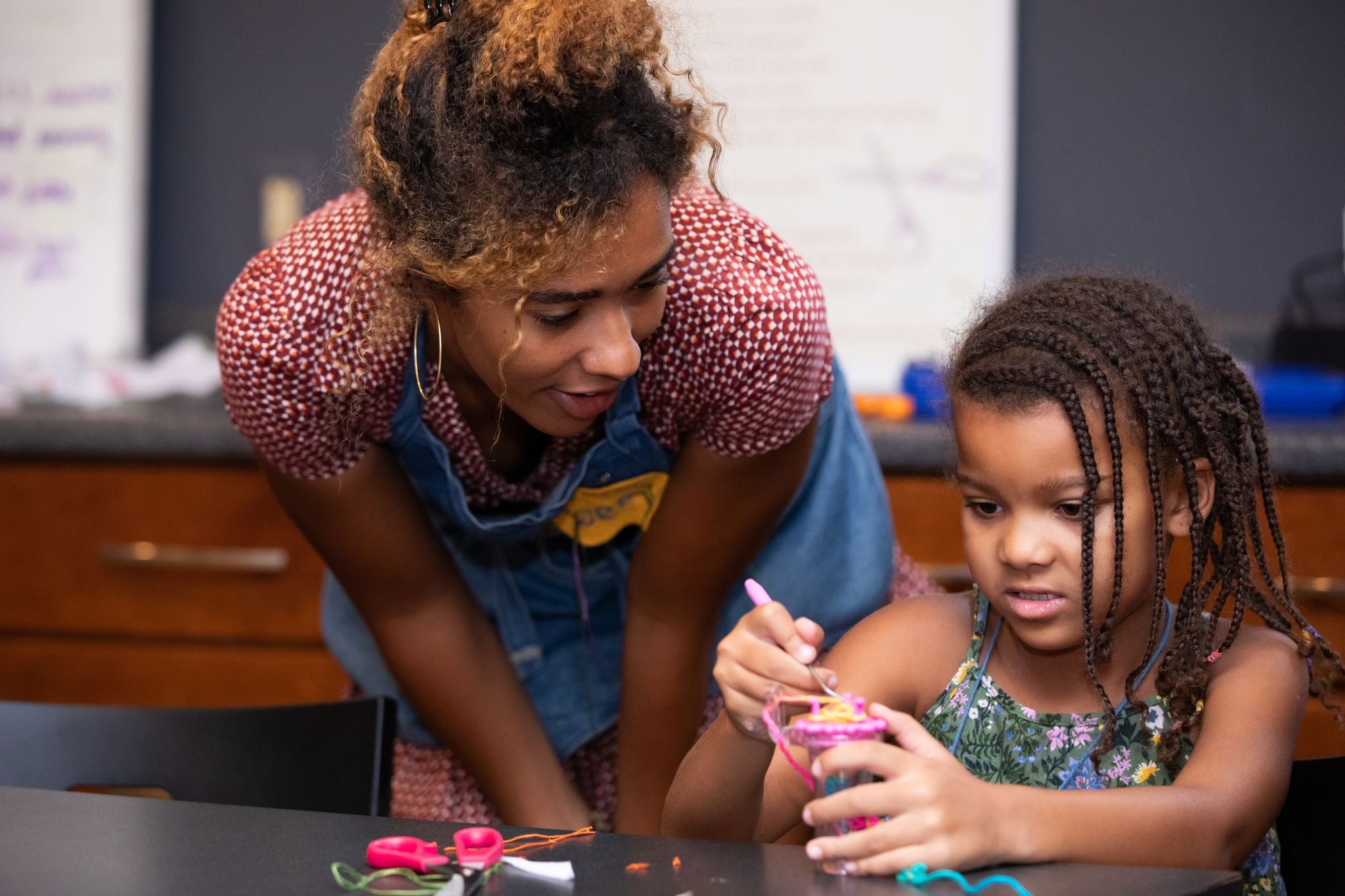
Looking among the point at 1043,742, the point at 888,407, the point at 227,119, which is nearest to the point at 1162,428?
the point at 1043,742

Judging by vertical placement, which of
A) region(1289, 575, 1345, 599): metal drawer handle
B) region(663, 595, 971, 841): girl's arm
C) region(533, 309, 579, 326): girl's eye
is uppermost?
region(533, 309, 579, 326): girl's eye

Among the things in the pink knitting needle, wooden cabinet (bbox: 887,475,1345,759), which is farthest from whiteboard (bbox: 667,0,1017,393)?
the pink knitting needle

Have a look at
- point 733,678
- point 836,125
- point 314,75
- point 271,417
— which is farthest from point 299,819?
point 314,75

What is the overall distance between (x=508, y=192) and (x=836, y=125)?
1.25m

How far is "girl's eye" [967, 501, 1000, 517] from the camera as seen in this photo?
1.04 metres

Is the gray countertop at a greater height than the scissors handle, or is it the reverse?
the scissors handle

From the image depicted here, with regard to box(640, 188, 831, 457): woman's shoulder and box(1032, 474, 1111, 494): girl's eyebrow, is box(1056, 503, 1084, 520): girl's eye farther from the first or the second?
box(640, 188, 831, 457): woman's shoulder

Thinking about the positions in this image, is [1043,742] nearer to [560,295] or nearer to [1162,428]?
[1162,428]

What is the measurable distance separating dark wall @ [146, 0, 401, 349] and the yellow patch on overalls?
1298 mm

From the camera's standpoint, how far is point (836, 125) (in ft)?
7.12

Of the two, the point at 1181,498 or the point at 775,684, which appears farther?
the point at 1181,498

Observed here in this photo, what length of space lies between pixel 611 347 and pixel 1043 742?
17.6 inches

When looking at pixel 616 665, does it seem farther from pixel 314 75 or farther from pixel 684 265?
pixel 314 75

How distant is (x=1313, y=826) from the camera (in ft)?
3.23
